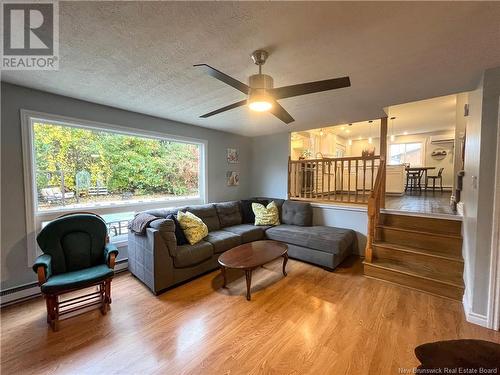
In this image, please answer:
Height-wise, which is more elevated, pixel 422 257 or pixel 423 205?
pixel 423 205

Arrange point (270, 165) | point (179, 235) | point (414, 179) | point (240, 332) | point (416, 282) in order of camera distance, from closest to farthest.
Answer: point (240, 332) < point (416, 282) < point (179, 235) < point (270, 165) < point (414, 179)

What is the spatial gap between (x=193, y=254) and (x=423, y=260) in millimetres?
3093

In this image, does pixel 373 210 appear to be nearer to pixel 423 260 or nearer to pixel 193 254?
pixel 423 260

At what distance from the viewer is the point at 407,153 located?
820 centimetres

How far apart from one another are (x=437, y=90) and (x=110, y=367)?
164 inches

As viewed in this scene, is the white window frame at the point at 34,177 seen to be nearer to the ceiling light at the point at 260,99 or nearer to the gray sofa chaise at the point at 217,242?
the gray sofa chaise at the point at 217,242

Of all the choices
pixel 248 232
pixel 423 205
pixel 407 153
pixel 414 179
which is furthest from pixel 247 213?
pixel 407 153

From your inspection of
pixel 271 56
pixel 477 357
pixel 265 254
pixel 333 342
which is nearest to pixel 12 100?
pixel 271 56

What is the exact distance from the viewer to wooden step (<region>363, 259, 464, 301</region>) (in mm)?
2504

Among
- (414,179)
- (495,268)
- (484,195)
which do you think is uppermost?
(414,179)

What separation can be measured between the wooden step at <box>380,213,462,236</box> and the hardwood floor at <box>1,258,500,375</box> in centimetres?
107

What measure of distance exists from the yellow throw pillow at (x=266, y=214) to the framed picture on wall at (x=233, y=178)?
901 millimetres

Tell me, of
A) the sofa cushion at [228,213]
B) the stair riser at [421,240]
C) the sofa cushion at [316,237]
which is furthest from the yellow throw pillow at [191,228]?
the stair riser at [421,240]

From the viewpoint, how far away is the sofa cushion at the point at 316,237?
323cm
